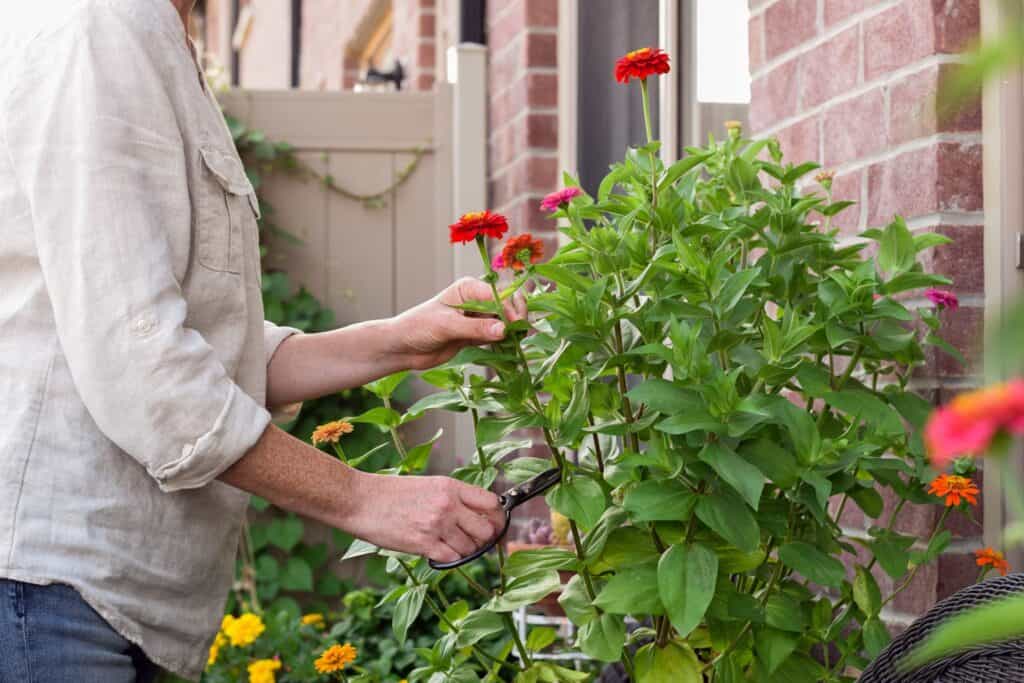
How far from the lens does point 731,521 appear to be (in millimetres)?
1322

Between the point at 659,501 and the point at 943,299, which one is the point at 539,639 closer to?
the point at 659,501

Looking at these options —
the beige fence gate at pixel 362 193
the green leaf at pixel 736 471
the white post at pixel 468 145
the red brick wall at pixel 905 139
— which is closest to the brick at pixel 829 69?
the red brick wall at pixel 905 139

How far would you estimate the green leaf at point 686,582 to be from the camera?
128 cm

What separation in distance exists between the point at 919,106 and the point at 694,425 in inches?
24.3

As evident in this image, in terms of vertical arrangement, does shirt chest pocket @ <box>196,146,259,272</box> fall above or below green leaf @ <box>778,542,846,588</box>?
above

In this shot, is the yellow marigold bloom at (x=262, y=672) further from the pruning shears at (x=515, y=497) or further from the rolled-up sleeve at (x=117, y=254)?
the rolled-up sleeve at (x=117, y=254)

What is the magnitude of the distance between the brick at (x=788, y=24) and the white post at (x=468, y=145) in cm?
192

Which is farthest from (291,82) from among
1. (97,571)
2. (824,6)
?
(97,571)

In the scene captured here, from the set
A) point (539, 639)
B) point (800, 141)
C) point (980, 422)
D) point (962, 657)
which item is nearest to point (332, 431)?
point (539, 639)

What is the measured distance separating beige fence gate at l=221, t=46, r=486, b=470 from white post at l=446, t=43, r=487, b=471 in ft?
0.41

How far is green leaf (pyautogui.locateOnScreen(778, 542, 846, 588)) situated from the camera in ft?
4.64

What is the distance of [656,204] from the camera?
1.54 m

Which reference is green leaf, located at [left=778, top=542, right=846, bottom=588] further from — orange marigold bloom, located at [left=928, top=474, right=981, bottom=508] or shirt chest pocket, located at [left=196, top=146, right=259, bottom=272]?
shirt chest pocket, located at [left=196, top=146, right=259, bottom=272]

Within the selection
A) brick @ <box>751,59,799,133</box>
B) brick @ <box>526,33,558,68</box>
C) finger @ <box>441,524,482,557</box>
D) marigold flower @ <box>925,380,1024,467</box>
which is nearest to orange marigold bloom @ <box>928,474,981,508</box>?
finger @ <box>441,524,482,557</box>
